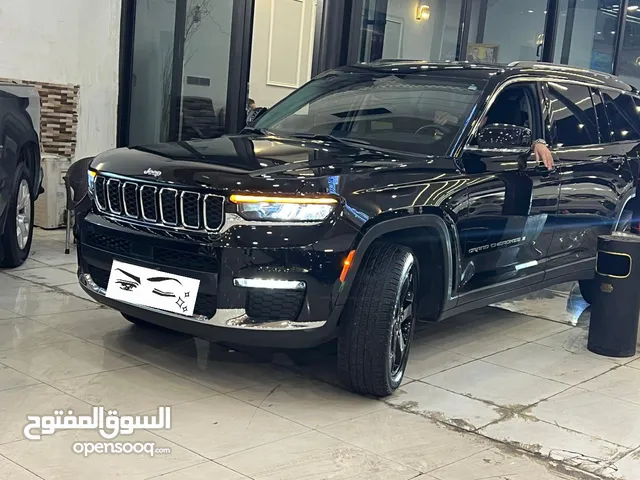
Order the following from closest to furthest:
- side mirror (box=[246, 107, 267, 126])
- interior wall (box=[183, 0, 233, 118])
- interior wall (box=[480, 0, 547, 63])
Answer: side mirror (box=[246, 107, 267, 126]) → interior wall (box=[183, 0, 233, 118]) → interior wall (box=[480, 0, 547, 63])

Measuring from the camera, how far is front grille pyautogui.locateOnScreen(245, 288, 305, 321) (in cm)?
342

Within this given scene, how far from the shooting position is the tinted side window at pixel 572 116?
506 cm

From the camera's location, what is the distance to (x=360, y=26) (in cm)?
903

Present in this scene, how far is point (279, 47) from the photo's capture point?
13.0 metres

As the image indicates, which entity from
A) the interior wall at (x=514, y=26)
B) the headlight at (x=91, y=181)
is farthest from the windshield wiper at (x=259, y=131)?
the interior wall at (x=514, y=26)

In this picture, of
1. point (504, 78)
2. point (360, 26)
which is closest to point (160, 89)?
point (360, 26)

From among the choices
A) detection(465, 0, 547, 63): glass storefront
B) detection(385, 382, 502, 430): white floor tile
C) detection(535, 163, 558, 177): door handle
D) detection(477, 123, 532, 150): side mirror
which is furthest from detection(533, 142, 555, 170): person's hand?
detection(465, 0, 547, 63): glass storefront

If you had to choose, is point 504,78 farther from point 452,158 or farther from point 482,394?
point 482,394

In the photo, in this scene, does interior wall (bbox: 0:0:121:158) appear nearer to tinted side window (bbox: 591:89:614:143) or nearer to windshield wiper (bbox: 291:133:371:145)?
windshield wiper (bbox: 291:133:371:145)

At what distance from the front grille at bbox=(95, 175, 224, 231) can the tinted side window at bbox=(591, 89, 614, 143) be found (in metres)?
3.19

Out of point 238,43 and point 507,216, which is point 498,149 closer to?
point 507,216

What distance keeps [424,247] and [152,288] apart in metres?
1.34

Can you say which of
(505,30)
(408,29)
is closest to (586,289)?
(408,29)

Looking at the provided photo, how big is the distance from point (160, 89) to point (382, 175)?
577 cm
